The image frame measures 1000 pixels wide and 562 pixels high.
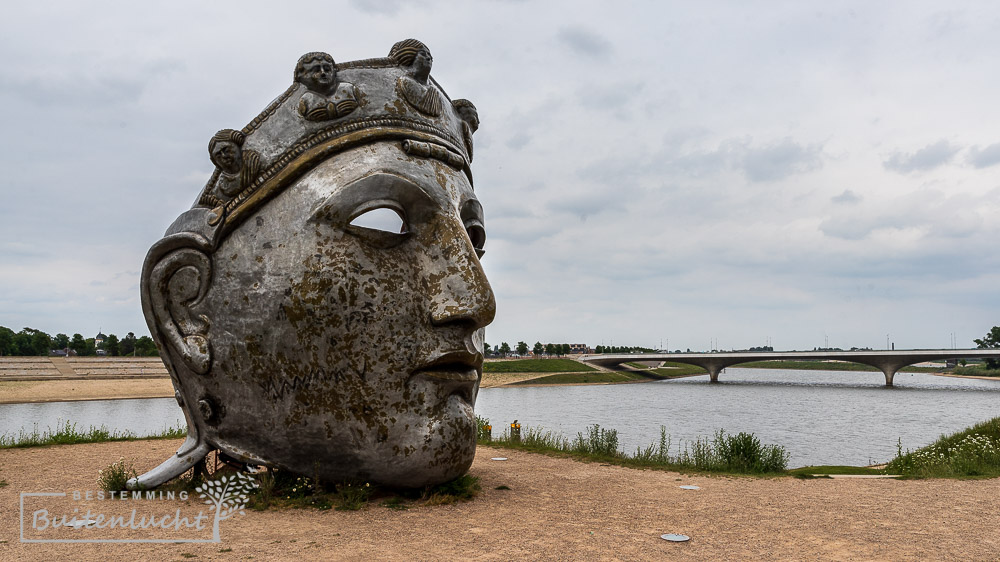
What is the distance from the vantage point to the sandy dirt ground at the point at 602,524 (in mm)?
5723

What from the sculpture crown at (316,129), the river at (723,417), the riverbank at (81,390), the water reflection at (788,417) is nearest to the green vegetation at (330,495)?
the sculpture crown at (316,129)

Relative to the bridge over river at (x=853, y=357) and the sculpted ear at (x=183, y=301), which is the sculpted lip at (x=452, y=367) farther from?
the bridge over river at (x=853, y=357)

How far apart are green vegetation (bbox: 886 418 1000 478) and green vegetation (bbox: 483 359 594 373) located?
4910 cm

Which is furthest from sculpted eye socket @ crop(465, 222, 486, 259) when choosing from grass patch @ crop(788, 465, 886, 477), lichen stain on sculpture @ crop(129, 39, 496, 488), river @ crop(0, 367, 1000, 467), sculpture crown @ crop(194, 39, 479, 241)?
river @ crop(0, 367, 1000, 467)

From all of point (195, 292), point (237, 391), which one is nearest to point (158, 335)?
point (195, 292)

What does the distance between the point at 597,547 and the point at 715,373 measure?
64.7 meters

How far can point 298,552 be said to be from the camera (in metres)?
5.62

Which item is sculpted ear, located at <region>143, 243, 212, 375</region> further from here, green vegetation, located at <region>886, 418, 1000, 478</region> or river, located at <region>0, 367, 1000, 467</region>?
river, located at <region>0, 367, 1000, 467</region>

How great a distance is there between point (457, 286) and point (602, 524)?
2.97 metres

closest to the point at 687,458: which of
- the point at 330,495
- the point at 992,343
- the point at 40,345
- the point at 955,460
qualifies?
the point at 955,460

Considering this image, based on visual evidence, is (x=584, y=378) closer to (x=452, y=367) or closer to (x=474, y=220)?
(x=474, y=220)

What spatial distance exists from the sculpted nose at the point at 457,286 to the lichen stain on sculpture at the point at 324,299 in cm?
2

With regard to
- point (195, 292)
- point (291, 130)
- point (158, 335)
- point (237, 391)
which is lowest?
point (237, 391)

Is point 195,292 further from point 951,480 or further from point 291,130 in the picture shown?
point 951,480
